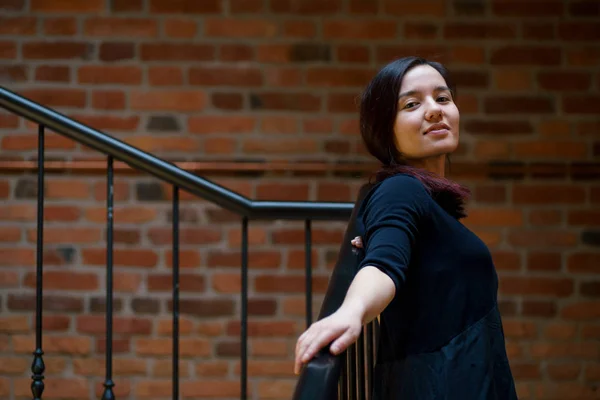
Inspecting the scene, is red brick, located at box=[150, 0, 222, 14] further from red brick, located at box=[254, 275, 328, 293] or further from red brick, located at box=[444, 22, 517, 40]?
red brick, located at box=[254, 275, 328, 293]

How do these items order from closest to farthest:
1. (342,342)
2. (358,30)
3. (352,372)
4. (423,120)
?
(342,342), (423,120), (352,372), (358,30)

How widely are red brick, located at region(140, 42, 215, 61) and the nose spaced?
159cm

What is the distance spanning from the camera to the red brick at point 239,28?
260 centimetres

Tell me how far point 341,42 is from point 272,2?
282 millimetres

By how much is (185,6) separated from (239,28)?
20 centimetres

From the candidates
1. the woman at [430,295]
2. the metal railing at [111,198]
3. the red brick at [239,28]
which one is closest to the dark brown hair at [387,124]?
the woman at [430,295]

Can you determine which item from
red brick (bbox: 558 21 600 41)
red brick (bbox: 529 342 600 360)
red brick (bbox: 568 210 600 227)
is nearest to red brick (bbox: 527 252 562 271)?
red brick (bbox: 568 210 600 227)

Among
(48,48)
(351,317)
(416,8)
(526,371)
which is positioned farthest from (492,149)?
(351,317)

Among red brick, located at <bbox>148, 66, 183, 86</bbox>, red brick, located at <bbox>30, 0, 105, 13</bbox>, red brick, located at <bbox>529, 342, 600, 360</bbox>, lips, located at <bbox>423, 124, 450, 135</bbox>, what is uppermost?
red brick, located at <bbox>30, 0, 105, 13</bbox>

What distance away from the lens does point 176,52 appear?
260 centimetres

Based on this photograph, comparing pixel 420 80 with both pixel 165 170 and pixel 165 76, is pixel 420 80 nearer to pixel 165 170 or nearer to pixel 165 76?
pixel 165 170

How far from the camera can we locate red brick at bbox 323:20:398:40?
2.62 metres

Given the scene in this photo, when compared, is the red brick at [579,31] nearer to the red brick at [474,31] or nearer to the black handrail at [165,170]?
the red brick at [474,31]

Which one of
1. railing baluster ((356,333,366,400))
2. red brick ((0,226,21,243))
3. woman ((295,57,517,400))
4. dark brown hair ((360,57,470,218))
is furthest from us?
red brick ((0,226,21,243))
